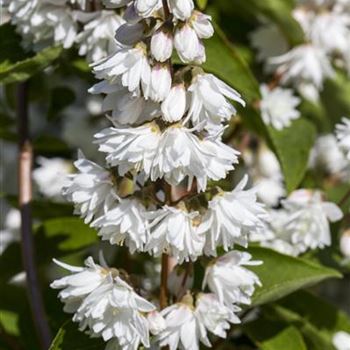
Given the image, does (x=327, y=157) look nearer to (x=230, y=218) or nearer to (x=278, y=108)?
(x=278, y=108)

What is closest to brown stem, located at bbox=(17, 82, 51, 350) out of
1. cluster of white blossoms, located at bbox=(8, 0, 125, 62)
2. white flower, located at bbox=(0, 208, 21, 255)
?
white flower, located at bbox=(0, 208, 21, 255)

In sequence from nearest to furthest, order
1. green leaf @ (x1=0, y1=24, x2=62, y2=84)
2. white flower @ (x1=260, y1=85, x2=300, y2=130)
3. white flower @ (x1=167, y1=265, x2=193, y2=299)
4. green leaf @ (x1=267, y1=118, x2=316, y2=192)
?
white flower @ (x1=167, y1=265, x2=193, y2=299), green leaf @ (x1=0, y1=24, x2=62, y2=84), green leaf @ (x1=267, y1=118, x2=316, y2=192), white flower @ (x1=260, y1=85, x2=300, y2=130)

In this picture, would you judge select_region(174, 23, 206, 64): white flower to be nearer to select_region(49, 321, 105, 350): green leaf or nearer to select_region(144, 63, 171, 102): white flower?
select_region(144, 63, 171, 102): white flower

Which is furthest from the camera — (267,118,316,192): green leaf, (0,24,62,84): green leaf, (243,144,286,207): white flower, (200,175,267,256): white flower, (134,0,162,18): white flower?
(243,144,286,207): white flower

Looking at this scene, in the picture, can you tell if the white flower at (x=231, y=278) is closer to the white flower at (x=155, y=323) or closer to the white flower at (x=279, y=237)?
the white flower at (x=155, y=323)

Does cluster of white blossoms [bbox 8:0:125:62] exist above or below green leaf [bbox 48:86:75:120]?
above

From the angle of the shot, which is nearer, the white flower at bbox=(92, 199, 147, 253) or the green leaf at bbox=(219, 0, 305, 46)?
the white flower at bbox=(92, 199, 147, 253)

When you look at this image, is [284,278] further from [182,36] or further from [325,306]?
[182,36]
